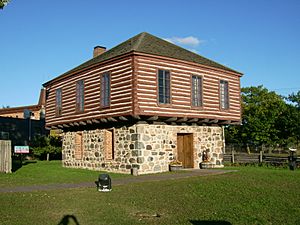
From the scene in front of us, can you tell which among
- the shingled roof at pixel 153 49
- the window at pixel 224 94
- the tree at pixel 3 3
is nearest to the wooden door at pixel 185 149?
the window at pixel 224 94

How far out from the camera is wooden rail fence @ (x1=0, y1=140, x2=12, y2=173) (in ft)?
62.7

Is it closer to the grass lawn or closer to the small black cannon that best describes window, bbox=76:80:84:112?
the grass lawn

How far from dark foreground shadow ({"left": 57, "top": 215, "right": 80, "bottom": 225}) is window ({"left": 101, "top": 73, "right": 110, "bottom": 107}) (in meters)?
11.5

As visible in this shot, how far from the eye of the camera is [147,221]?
8.19 metres

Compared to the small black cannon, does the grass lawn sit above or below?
below

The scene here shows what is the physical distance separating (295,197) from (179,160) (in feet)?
35.7

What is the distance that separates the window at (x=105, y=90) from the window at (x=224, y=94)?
7.50 metres

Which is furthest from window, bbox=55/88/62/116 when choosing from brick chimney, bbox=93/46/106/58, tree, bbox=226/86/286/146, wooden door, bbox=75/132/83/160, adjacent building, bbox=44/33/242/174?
tree, bbox=226/86/286/146

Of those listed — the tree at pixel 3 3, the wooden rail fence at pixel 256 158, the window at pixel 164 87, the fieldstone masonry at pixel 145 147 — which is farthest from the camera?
the wooden rail fence at pixel 256 158

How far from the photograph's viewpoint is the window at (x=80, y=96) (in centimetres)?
2219

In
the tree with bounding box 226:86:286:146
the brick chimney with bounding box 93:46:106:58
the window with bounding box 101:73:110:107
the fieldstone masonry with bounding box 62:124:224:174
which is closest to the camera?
the fieldstone masonry with bounding box 62:124:224:174

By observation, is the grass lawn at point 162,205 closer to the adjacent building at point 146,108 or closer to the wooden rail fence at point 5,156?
the adjacent building at point 146,108

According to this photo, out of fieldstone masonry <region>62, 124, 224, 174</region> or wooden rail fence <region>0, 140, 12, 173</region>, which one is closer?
fieldstone masonry <region>62, 124, 224, 174</region>

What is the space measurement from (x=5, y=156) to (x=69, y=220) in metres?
12.6
